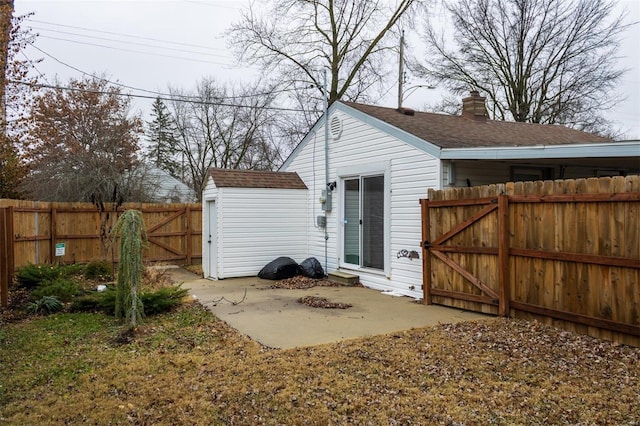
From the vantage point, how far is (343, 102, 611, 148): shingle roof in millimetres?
8641

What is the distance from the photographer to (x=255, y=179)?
1121cm

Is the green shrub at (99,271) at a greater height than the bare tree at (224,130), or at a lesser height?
lesser

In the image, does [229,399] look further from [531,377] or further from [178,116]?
[178,116]

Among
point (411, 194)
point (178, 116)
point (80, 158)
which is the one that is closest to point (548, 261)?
point (411, 194)

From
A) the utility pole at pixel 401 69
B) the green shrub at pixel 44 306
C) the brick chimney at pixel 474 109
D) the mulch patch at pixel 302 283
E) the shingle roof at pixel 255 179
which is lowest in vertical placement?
the mulch patch at pixel 302 283

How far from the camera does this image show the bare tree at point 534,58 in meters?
20.0

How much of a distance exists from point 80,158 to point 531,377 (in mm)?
15479

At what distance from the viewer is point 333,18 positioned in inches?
762

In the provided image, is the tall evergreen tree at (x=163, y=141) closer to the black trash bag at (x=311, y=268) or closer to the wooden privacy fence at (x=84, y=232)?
the wooden privacy fence at (x=84, y=232)

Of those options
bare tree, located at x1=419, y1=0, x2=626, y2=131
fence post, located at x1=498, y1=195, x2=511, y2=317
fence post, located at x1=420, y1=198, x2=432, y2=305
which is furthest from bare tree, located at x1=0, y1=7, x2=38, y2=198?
bare tree, located at x1=419, y1=0, x2=626, y2=131

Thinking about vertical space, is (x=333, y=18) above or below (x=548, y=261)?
above

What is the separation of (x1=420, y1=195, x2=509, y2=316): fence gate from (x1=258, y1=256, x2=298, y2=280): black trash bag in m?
3.81

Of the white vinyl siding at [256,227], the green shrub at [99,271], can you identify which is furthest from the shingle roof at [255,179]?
the green shrub at [99,271]

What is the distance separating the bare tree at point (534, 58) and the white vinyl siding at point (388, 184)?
45.9 ft
